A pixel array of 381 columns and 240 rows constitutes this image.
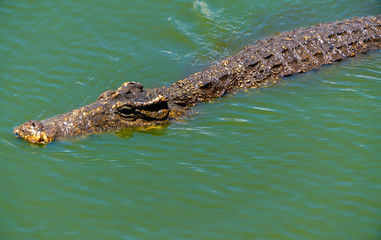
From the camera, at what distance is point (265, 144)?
6.26 metres

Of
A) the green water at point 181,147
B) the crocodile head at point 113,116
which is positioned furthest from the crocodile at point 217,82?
the green water at point 181,147

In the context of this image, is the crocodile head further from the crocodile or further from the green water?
the green water

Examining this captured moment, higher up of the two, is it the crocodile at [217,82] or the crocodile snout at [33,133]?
the crocodile at [217,82]

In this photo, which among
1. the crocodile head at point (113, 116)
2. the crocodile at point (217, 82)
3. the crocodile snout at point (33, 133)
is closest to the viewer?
the crocodile snout at point (33, 133)

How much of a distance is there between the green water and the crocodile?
0.23 meters

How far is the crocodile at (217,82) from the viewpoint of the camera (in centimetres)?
670

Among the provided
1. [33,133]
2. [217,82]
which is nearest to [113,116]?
[33,133]

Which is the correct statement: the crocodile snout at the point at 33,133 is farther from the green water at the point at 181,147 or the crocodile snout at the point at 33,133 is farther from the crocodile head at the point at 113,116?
the green water at the point at 181,147

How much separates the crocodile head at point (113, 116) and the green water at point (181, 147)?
22cm

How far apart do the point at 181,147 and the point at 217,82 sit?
1899 millimetres

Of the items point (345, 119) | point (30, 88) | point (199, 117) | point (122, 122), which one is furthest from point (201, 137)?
point (30, 88)

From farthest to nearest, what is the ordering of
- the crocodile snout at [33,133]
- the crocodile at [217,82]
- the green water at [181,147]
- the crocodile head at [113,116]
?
1. the crocodile at [217,82]
2. the crocodile head at [113,116]
3. the crocodile snout at [33,133]
4. the green water at [181,147]

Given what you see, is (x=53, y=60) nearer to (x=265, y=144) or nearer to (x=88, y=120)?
(x=88, y=120)

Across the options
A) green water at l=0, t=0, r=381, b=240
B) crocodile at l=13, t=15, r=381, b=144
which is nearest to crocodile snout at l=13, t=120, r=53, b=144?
crocodile at l=13, t=15, r=381, b=144
